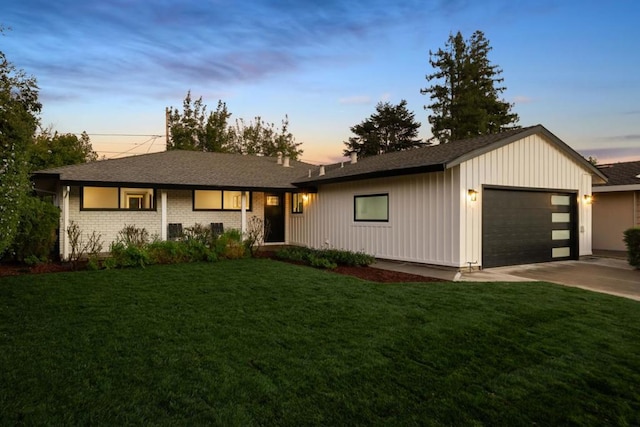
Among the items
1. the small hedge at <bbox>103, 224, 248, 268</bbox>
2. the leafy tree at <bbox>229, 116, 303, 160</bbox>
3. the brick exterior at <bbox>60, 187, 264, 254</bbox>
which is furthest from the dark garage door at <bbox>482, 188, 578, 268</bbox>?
the leafy tree at <bbox>229, 116, 303, 160</bbox>

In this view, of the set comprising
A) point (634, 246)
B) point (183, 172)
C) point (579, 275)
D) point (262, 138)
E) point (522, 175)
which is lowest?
point (579, 275)

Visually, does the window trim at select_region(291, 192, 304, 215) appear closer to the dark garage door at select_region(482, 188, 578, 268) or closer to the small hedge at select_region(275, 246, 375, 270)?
the small hedge at select_region(275, 246, 375, 270)

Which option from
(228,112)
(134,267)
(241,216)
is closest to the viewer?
(134,267)

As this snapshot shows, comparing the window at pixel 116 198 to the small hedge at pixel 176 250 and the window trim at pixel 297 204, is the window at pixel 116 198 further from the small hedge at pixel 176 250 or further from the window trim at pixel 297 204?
the window trim at pixel 297 204

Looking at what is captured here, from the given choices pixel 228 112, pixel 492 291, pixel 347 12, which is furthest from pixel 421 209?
pixel 228 112

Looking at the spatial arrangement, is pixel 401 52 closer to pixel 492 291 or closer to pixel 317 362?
pixel 492 291

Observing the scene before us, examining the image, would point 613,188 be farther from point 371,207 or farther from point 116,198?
point 116,198

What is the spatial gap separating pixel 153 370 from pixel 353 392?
5.50 ft

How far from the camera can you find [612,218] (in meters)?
13.9

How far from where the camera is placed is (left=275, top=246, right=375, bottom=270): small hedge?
8.88 metres

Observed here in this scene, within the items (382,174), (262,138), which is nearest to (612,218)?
(382,174)

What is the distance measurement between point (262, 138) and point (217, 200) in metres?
21.3

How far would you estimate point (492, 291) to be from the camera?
6156 millimetres

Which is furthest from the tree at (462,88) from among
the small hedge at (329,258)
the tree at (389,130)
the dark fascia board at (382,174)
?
the small hedge at (329,258)
